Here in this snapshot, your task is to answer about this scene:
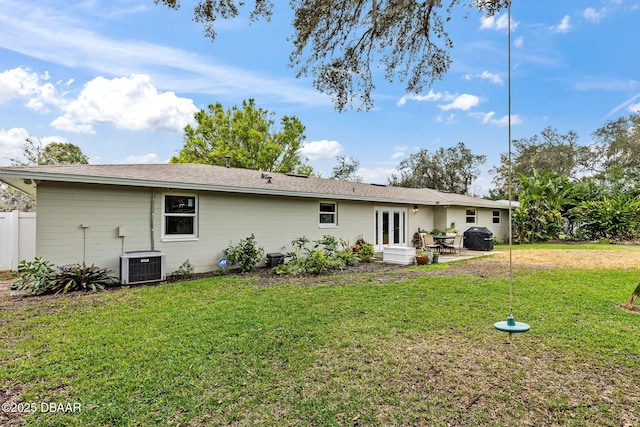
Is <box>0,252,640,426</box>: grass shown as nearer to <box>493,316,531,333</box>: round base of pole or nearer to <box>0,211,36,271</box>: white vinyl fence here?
<box>493,316,531,333</box>: round base of pole

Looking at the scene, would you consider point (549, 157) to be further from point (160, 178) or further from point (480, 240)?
point (160, 178)

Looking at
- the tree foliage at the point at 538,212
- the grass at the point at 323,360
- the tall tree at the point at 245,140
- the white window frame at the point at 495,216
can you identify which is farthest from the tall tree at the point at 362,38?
the tall tree at the point at 245,140

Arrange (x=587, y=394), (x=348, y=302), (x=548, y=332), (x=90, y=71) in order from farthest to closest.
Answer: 1. (x=90, y=71)
2. (x=348, y=302)
3. (x=548, y=332)
4. (x=587, y=394)

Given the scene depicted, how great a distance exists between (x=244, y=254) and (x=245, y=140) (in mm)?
25422

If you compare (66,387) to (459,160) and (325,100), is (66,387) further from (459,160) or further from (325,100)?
(459,160)

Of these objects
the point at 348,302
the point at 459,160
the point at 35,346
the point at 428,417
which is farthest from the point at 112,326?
the point at 459,160

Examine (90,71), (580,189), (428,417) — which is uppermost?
(90,71)

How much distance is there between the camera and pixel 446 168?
34375mm

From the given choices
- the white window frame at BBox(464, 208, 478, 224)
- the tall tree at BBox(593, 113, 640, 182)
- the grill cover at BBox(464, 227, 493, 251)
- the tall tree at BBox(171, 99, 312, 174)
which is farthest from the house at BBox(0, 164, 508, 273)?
the tall tree at BBox(593, 113, 640, 182)

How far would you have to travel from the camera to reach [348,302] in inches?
236

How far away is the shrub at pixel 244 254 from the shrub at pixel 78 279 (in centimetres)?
307

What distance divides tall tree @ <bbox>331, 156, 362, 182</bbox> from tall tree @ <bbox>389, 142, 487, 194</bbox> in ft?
17.9

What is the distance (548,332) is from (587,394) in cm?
165

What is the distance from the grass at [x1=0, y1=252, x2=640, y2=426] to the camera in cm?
271
